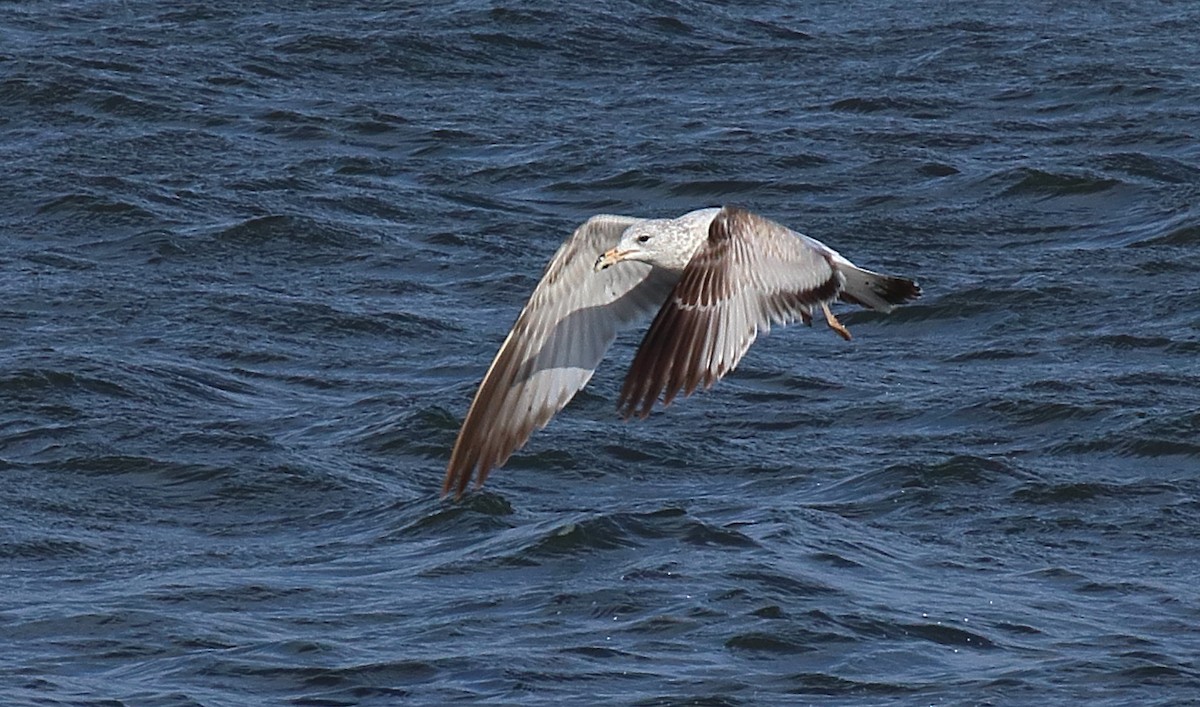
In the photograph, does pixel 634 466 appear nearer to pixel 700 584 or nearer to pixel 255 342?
pixel 700 584

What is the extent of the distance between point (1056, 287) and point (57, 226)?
580 centimetres

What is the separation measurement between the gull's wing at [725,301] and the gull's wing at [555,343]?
0.74m

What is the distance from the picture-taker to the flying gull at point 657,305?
705 centimetres

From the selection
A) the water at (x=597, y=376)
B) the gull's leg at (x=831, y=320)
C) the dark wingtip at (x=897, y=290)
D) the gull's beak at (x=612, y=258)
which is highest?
the gull's beak at (x=612, y=258)

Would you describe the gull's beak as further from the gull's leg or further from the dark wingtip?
the dark wingtip

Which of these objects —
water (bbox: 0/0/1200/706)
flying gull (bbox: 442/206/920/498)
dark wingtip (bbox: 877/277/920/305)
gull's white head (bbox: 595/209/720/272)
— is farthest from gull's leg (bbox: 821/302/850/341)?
water (bbox: 0/0/1200/706)

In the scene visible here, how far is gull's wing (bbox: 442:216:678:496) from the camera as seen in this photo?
802cm

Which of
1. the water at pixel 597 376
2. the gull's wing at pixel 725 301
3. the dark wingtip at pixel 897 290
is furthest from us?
the water at pixel 597 376

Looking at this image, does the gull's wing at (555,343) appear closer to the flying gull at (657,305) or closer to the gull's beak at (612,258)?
the flying gull at (657,305)

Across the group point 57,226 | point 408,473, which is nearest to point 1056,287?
point 408,473

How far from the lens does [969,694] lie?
903 centimetres

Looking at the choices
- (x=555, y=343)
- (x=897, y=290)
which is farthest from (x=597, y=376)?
(x=897, y=290)

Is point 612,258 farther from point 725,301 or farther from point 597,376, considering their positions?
point 597,376

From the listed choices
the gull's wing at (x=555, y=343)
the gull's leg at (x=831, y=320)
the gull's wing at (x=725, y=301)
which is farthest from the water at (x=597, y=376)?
the gull's wing at (x=725, y=301)
